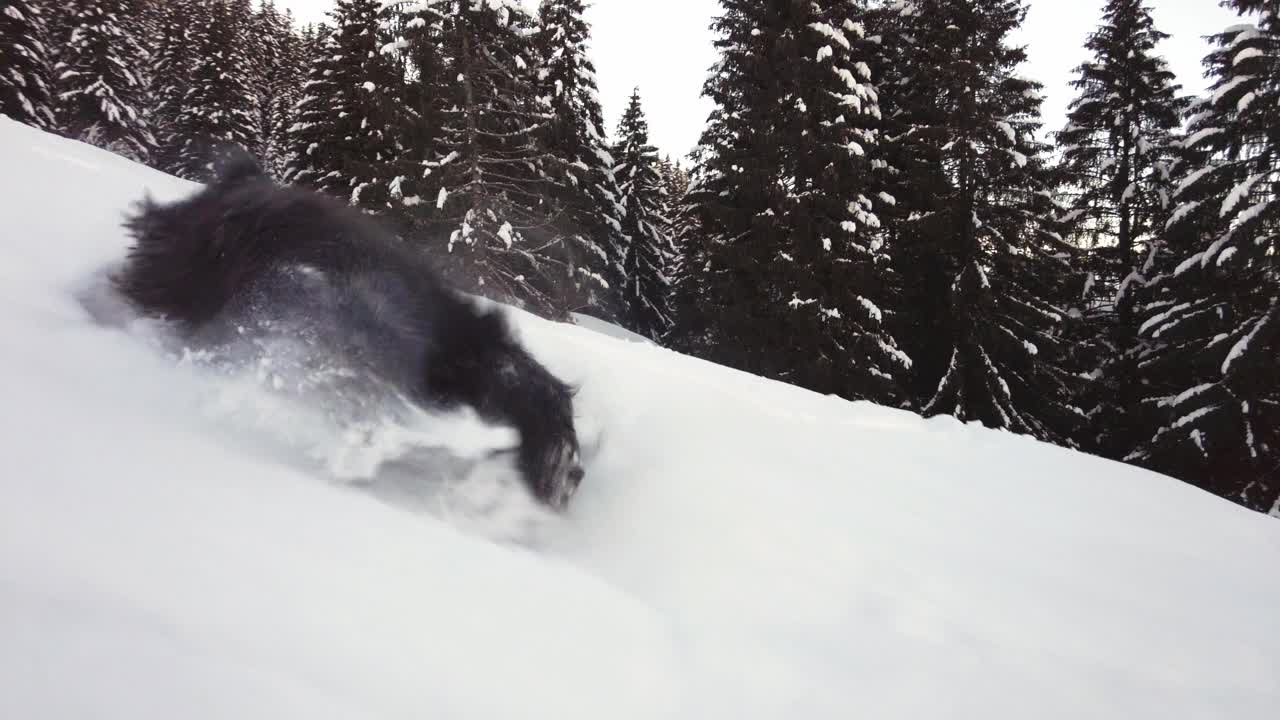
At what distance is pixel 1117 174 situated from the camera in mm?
16453

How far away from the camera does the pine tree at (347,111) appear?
57.6ft

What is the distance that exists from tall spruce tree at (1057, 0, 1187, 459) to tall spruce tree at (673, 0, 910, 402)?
23.3 feet

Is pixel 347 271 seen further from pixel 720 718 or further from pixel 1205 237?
pixel 1205 237

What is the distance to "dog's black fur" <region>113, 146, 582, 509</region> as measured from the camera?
230 cm

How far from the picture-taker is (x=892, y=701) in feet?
5.31

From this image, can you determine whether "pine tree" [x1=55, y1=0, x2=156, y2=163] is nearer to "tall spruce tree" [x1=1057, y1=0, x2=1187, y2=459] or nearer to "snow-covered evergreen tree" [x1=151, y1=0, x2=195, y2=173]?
"snow-covered evergreen tree" [x1=151, y1=0, x2=195, y2=173]

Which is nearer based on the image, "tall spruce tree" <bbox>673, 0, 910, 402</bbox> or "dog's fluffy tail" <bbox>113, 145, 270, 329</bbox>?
"dog's fluffy tail" <bbox>113, 145, 270, 329</bbox>

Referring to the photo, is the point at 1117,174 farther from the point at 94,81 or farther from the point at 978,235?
the point at 94,81

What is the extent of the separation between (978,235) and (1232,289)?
5741 mm

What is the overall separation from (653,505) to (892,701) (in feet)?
3.65

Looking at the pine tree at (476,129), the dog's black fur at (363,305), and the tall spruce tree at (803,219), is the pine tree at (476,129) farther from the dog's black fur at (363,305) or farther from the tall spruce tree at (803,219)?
the dog's black fur at (363,305)

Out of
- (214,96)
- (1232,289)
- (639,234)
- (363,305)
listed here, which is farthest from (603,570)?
(214,96)

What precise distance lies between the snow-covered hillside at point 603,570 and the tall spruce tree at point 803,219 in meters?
9.76

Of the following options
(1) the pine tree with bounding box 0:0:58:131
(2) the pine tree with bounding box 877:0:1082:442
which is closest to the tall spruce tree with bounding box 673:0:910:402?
(2) the pine tree with bounding box 877:0:1082:442
